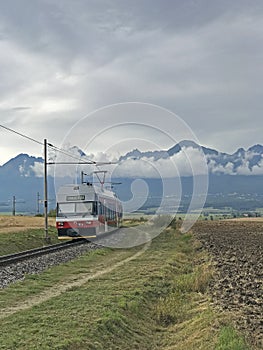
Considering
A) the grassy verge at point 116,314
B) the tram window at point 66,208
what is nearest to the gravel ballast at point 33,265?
the grassy verge at point 116,314

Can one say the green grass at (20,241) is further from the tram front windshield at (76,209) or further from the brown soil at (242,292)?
→ the brown soil at (242,292)

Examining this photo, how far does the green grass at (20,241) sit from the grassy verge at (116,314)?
43.9ft

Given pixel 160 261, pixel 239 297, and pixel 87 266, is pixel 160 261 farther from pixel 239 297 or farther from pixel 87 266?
pixel 239 297

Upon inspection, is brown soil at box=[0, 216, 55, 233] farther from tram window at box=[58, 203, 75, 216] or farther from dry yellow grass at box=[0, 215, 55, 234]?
tram window at box=[58, 203, 75, 216]

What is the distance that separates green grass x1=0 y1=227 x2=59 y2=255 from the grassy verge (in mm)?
13376

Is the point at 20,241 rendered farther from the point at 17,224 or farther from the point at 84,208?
the point at 17,224

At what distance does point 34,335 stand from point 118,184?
47249 millimetres

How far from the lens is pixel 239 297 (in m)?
14.5

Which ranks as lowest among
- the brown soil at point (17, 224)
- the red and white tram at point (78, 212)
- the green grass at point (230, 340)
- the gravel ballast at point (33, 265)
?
the brown soil at point (17, 224)

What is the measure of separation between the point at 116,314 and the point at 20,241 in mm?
25284

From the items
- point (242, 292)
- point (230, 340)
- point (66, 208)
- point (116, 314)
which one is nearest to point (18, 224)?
point (66, 208)

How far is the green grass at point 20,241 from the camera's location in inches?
1319

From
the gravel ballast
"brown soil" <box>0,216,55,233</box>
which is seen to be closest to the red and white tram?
the gravel ballast

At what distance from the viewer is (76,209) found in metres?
38.1
